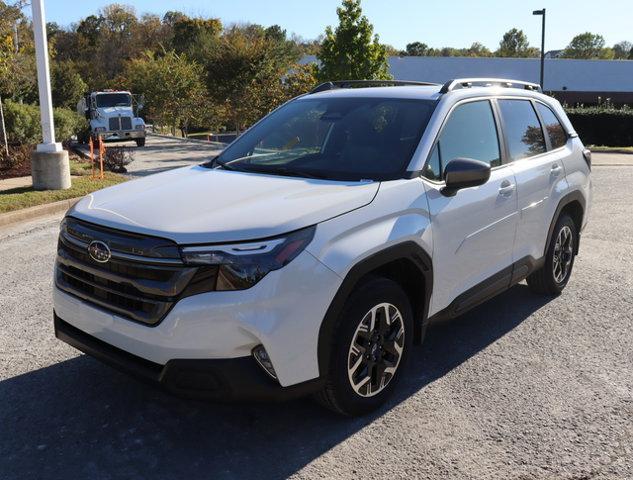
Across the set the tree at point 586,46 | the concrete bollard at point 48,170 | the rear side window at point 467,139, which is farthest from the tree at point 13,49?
the tree at point 586,46

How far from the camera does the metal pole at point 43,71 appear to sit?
10734mm

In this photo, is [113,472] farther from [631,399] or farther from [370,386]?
[631,399]

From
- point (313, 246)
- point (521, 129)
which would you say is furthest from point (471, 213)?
point (313, 246)

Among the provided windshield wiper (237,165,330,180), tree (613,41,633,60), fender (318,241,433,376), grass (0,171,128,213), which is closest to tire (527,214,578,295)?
fender (318,241,433,376)

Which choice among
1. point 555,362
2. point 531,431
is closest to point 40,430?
point 531,431

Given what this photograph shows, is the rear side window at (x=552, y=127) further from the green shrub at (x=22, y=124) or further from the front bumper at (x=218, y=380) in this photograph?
the green shrub at (x=22, y=124)

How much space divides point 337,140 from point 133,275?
5.73ft

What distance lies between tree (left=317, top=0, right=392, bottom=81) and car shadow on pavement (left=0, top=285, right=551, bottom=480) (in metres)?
17.5

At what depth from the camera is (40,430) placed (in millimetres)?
3293

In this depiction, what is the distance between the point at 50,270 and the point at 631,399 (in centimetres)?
549

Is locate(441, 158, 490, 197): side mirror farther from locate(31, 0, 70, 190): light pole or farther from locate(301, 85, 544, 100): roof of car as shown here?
locate(31, 0, 70, 190): light pole

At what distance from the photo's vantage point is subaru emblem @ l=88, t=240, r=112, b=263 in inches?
120

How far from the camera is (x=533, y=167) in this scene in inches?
187

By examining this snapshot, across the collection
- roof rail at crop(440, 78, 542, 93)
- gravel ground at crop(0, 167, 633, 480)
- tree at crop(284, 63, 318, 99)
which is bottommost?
gravel ground at crop(0, 167, 633, 480)
